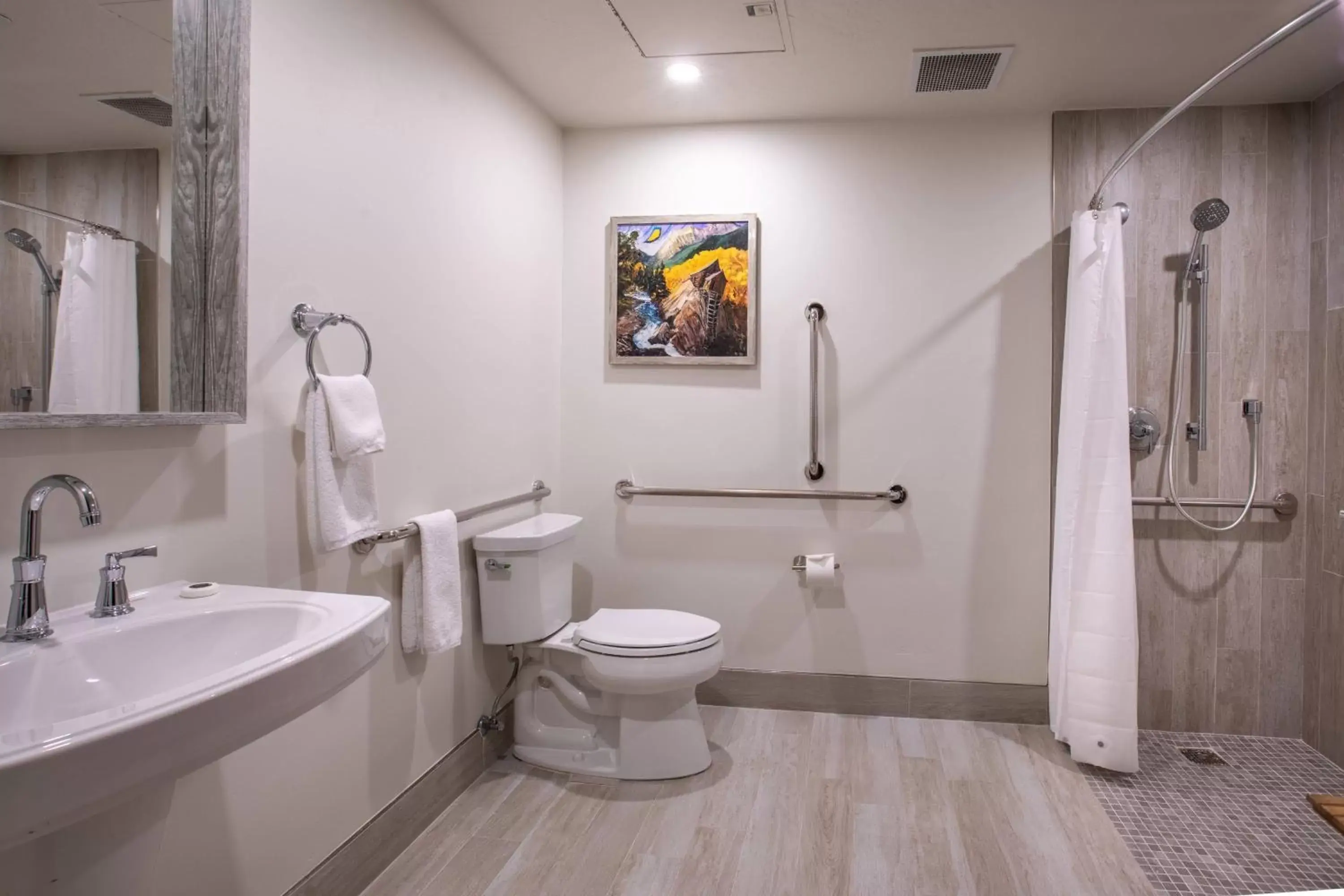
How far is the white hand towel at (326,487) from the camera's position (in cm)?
177

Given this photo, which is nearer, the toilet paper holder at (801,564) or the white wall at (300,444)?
the white wall at (300,444)

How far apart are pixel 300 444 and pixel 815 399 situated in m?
1.91

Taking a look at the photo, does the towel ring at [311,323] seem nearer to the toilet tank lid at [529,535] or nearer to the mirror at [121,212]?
the mirror at [121,212]

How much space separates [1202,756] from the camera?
9.32 ft

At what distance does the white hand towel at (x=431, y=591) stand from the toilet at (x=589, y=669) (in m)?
0.35

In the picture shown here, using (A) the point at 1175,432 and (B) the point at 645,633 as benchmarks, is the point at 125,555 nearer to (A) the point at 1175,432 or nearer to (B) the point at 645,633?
(B) the point at 645,633

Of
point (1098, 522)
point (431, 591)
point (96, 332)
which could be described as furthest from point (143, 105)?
point (1098, 522)

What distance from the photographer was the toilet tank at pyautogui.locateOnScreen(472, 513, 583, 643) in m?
2.63

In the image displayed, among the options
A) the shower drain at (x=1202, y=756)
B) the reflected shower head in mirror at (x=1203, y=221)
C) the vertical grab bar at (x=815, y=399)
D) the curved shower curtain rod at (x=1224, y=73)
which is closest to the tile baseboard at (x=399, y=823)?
the vertical grab bar at (x=815, y=399)

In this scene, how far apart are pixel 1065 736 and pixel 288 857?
234 cm

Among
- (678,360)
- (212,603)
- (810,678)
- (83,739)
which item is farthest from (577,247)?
(83,739)

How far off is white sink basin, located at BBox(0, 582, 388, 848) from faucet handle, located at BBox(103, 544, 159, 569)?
0.08m

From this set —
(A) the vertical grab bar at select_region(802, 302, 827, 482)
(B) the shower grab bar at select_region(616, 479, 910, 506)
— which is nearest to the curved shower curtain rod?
(A) the vertical grab bar at select_region(802, 302, 827, 482)

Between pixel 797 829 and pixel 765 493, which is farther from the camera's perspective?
pixel 765 493
